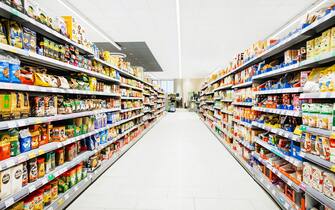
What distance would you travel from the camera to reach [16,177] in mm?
1562

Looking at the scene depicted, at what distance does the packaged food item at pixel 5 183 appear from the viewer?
1423 mm

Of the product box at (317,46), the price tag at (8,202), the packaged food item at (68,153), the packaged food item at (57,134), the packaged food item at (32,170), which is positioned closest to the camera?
the price tag at (8,202)

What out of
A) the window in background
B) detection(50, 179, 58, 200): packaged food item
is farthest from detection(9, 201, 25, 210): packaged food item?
the window in background

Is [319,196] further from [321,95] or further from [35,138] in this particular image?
[35,138]

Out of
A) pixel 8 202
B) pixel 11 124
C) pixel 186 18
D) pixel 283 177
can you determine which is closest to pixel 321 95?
pixel 283 177

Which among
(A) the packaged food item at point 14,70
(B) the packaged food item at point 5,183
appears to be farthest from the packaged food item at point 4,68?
(B) the packaged food item at point 5,183

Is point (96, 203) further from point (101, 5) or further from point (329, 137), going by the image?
point (101, 5)

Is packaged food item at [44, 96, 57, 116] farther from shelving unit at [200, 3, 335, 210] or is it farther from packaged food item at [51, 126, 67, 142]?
shelving unit at [200, 3, 335, 210]

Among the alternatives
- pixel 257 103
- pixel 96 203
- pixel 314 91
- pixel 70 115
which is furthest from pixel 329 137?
pixel 70 115

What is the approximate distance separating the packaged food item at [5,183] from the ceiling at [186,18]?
435 centimetres

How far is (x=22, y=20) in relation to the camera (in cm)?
165

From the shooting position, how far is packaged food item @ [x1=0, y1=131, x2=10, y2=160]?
1436mm

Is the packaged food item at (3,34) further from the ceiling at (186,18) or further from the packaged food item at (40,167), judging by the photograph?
the ceiling at (186,18)

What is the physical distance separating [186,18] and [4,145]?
210 inches
